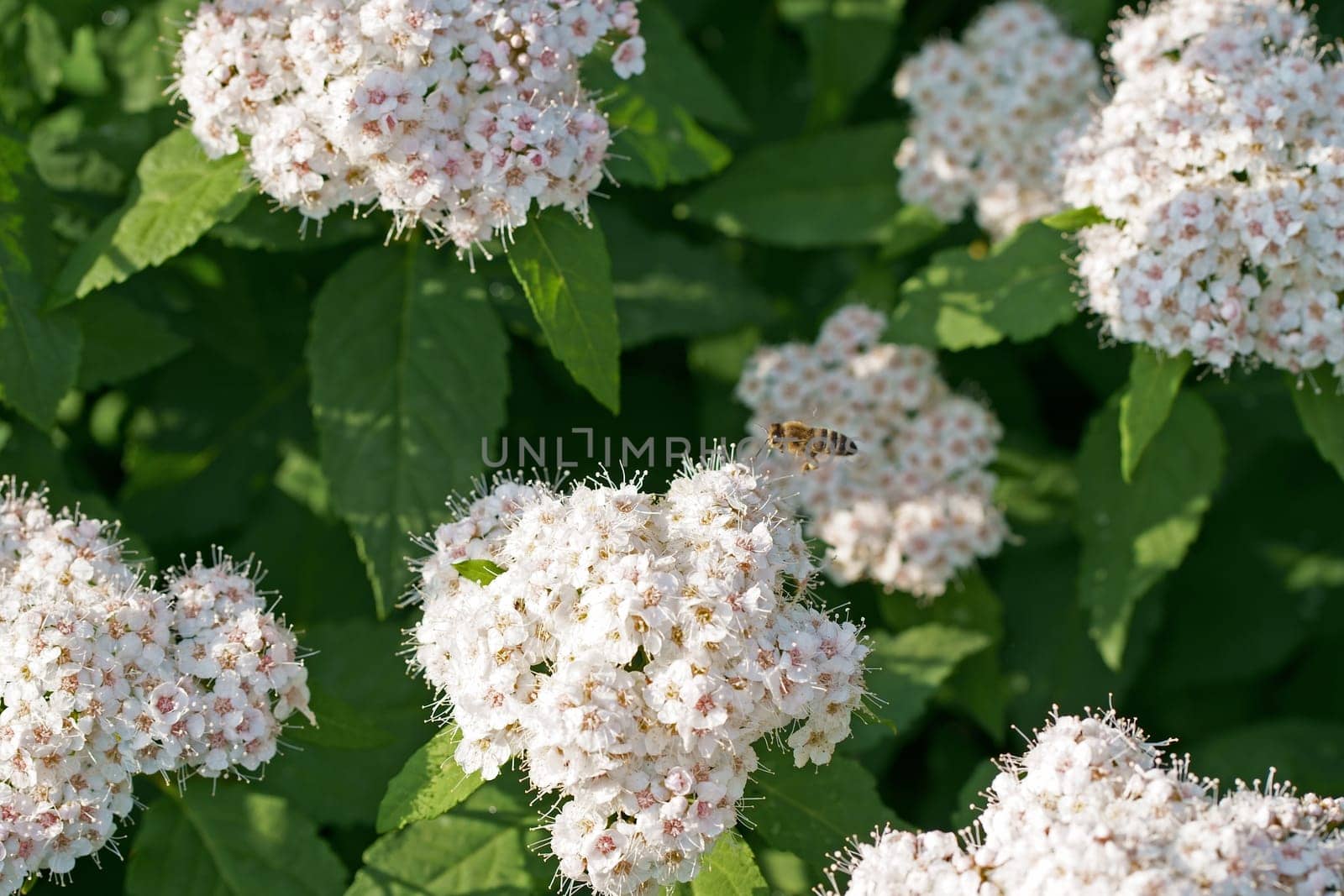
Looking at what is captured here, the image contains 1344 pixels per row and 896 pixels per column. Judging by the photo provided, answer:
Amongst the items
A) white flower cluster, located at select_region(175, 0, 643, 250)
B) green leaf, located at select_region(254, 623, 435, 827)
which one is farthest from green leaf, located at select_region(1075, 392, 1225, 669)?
green leaf, located at select_region(254, 623, 435, 827)

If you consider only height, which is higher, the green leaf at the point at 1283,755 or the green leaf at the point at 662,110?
the green leaf at the point at 662,110

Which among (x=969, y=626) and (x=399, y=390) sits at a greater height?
(x=399, y=390)

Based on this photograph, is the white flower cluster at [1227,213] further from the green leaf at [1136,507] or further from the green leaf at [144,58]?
the green leaf at [144,58]

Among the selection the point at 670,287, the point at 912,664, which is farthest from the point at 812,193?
the point at 912,664

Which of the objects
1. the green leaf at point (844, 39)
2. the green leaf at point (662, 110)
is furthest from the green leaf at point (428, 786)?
the green leaf at point (844, 39)

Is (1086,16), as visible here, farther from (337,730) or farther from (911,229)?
(337,730)
